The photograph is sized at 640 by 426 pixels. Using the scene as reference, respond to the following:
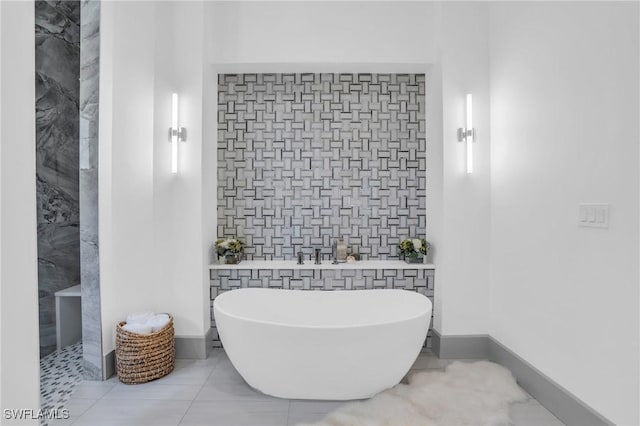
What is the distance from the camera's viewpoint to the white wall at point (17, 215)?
122 cm

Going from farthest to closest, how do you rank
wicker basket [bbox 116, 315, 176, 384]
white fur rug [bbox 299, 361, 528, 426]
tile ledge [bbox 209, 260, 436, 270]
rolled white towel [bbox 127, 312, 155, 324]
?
tile ledge [bbox 209, 260, 436, 270] → rolled white towel [bbox 127, 312, 155, 324] → wicker basket [bbox 116, 315, 176, 384] → white fur rug [bbox 299, 361, 528, 426]

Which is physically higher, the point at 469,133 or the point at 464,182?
the point at 469,133

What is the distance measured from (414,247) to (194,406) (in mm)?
1943

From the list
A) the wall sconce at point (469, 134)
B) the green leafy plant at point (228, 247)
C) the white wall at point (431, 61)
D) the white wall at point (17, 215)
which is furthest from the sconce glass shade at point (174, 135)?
the wall sconce at point (469, 134)

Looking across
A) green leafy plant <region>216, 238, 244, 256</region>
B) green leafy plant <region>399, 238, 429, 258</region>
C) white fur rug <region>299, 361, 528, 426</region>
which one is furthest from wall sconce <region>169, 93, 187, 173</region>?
white fur rug <region>299, 361, 528, 426</region>

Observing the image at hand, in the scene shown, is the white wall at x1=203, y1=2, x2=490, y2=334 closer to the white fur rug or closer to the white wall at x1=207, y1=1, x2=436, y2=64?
the white wall at x1=207, y1=1, x2=436, y2=64

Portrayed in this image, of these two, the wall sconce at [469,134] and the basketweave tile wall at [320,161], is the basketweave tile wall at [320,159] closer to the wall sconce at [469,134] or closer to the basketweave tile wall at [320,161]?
the basketweave tile wall at [320,161]

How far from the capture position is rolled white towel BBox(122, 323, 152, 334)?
94.4 inches

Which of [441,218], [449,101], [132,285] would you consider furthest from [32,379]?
[449,101]

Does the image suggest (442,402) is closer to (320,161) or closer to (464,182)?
(464,182)

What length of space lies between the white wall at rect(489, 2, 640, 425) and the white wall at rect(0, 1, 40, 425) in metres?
2.42

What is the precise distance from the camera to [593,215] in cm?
A: 174

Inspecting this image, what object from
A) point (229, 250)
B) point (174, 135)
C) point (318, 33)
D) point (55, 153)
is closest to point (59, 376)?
point (229, 250)

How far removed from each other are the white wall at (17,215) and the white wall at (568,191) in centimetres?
242
